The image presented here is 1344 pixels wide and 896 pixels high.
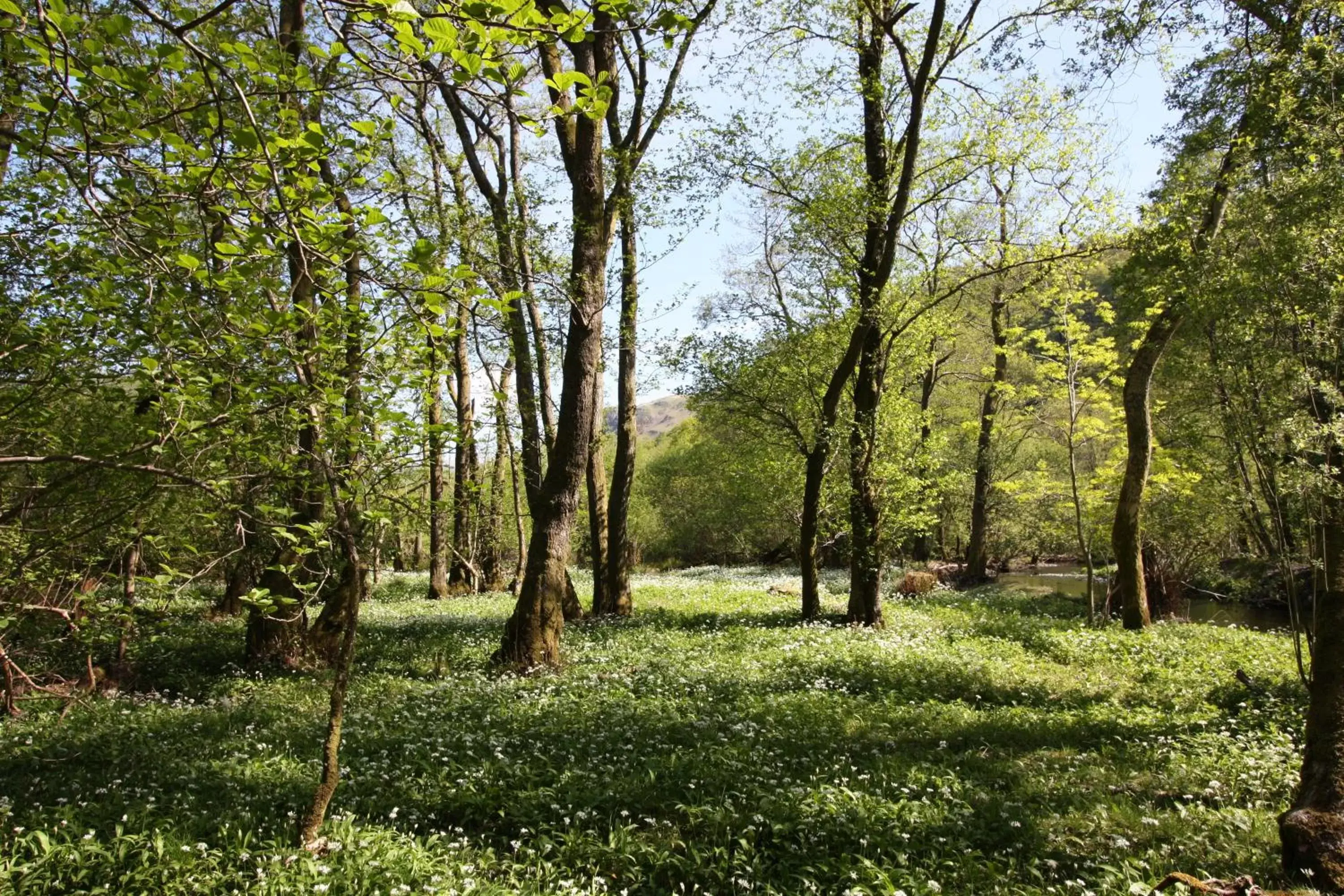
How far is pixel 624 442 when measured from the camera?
17.2 metres

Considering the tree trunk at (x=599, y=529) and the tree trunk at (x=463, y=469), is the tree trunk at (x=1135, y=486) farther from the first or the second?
the tree trunk at (x=463, y=469)

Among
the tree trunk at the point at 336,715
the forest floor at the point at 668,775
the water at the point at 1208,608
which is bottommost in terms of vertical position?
the water at the point at 1208,608

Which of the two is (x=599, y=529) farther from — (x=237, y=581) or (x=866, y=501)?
(x=237, y=581)

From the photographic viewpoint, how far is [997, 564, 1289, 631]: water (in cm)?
2197

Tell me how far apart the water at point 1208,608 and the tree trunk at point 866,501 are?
7431mm

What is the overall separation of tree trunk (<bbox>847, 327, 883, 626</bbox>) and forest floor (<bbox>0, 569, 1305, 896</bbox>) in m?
3.11

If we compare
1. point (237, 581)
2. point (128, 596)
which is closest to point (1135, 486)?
point (128, 596)

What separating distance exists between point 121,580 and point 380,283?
3754 millimetres

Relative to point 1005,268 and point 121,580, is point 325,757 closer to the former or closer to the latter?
point 121,580

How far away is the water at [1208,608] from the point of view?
22.0 metres

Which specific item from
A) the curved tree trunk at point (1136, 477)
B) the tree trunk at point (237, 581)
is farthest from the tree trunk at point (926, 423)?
the tree trunk at point (237, 581)

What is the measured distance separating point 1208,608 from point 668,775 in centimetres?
2691

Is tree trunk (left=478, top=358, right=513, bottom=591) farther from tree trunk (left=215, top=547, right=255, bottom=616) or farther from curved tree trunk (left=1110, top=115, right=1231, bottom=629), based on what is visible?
curved tree trunk (left=1110, top=115, right=1231, bottom=629)

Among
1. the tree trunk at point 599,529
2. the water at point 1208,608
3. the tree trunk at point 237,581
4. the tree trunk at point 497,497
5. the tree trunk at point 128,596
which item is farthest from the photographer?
the water at point 1208,608
